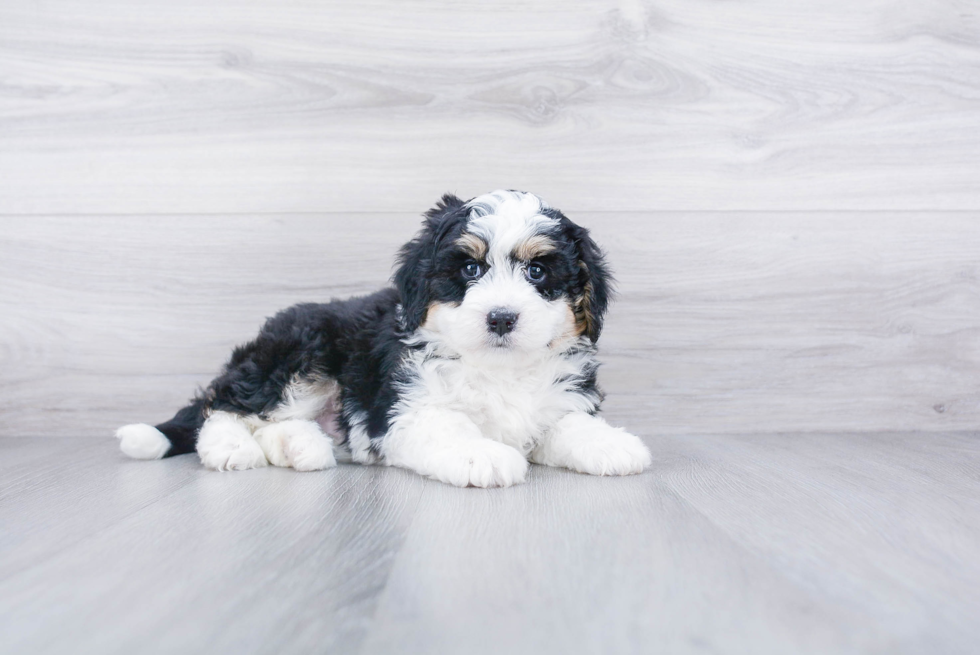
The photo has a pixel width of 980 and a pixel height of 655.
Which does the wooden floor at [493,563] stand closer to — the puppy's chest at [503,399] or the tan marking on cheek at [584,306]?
the puppy's chest at [503,399]

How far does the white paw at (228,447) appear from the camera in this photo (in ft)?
6.71

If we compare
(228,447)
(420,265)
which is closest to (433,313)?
(420,265)

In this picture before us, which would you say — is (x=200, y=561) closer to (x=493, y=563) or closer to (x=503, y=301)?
(x=493, y=563)

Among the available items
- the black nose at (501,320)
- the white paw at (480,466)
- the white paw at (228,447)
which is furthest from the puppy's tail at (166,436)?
the black nose at (501,320)

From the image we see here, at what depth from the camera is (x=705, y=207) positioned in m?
2.78

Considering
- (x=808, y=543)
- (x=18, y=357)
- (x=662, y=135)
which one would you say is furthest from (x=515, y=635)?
(x=18, y=357)

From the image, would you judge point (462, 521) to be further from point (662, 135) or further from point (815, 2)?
point (815, 2)

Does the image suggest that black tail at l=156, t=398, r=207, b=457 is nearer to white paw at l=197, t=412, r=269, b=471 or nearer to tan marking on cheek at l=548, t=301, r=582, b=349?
white paw at l=197, t=412, r=269, b=471

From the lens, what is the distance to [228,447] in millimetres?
2057

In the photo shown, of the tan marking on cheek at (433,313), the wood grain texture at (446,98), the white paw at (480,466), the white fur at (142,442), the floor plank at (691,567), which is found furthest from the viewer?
the wood grain texture at (446,98)

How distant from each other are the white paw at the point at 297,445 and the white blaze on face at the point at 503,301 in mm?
462

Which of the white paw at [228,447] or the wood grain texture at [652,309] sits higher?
the wood grain texture at [652,309]

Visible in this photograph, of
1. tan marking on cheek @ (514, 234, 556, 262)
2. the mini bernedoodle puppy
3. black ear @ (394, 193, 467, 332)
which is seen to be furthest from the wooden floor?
tan marking on cheek @ (514, 234, 556, 262)

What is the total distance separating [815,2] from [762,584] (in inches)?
97.1
